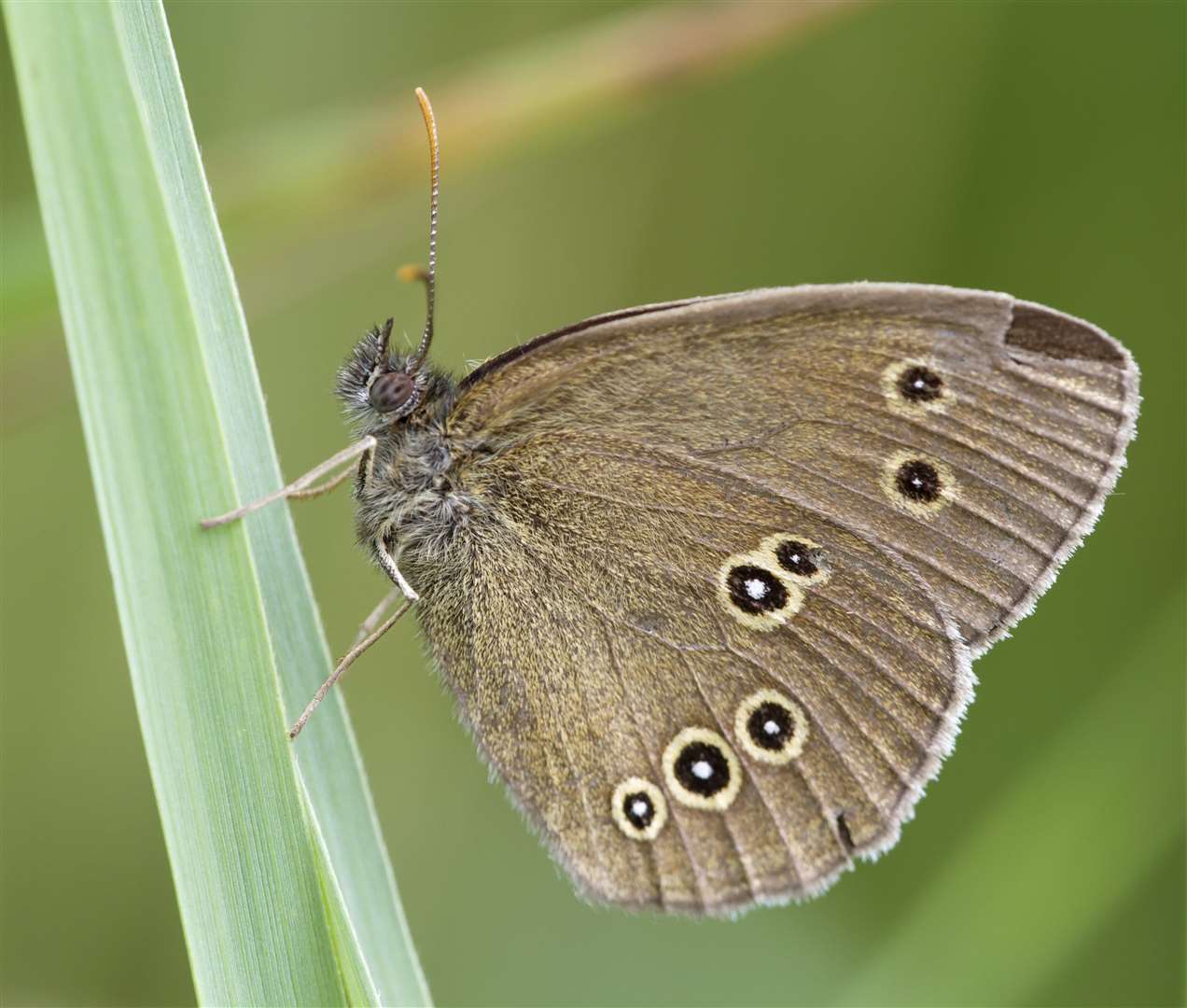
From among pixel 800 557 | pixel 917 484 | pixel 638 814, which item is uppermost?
pixel 917 484

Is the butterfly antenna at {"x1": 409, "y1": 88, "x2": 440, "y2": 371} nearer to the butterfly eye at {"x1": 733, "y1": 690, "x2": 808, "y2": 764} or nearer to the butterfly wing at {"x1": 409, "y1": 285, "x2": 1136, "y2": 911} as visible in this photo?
the butterfly wing at {"x1": 409, "y1": 285, "x2": 1136, "y2": 911}

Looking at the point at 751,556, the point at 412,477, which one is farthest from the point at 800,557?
the point at 412,477

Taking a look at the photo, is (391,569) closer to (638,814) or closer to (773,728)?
(638,814)

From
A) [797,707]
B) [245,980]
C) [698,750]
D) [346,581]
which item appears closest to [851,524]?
[797,707]

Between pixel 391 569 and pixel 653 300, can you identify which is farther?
pixel 653 300

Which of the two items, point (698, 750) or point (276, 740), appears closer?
point (276, 740)

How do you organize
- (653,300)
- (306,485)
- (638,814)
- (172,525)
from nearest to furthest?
(172,525) < (306,485) < (638,814) < (653,300)

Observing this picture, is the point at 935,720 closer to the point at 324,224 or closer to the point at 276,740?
the point at 276,740
